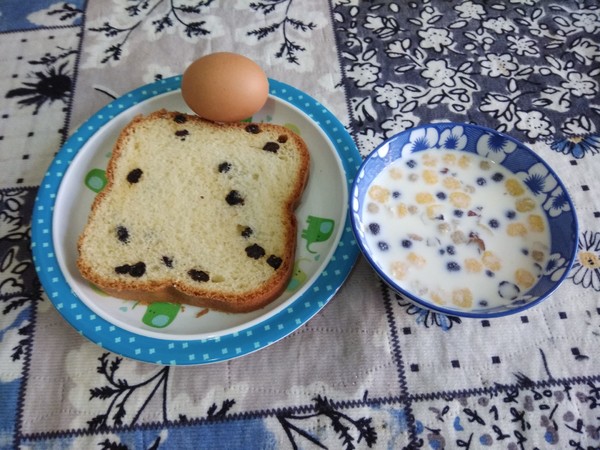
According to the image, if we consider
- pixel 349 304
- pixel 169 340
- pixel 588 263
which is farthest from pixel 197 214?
pixel 588 263

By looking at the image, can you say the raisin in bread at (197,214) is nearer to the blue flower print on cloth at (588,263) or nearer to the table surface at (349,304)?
the table surface at (349,304)

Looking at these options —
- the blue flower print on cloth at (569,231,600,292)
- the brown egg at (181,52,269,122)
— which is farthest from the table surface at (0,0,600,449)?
the brown egg at (181,52,269,122)

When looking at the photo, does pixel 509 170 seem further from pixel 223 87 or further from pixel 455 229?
pixel 223 87

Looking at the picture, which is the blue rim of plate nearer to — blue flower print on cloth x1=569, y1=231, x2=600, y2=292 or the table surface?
the table surface

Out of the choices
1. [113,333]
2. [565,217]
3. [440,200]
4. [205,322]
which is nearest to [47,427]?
[113,333]

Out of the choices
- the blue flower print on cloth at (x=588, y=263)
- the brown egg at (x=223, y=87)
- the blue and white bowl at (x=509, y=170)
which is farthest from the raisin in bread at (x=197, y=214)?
the blue flower print on cloth at (x=588, y=263)
